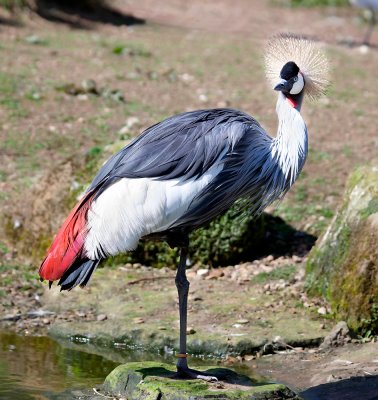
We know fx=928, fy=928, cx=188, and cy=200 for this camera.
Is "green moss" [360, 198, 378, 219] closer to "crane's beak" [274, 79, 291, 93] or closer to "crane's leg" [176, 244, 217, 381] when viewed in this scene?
"crane's beak" [274, 79, 291, 93]

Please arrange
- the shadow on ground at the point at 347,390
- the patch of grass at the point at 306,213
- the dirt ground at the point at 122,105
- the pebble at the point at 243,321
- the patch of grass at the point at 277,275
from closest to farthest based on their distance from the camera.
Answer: the shadow on ground at the point at 347,390, the pebble at the point at 243,321, the patch of grass at the point at 277,275, the dirt ground at the point at 122,105, the patch of grass at the point at 306,213

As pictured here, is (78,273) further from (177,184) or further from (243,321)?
(243,321)

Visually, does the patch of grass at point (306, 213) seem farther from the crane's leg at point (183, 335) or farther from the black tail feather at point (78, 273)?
the black tail feather at point (78, 273)

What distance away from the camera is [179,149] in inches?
188

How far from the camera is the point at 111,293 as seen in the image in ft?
21.1

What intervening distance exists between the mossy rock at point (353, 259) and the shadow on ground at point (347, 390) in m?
0.71

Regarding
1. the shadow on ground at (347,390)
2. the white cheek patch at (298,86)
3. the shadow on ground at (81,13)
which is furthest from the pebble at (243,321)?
the shadow on ground at (81,13)

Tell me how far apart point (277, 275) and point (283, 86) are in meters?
1.95

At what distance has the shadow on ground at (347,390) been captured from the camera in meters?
4.85

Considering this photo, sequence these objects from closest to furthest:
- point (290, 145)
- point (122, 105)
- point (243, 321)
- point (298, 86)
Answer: point (290, 145)
point (298, 86)
point (243, 321)
point (122, 105)

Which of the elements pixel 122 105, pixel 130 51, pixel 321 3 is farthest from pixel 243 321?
pixel 321 3

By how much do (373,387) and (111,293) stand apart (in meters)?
2.17

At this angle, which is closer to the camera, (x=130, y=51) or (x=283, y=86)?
(x=283, y=86)

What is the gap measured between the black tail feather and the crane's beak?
1358 millimetres
